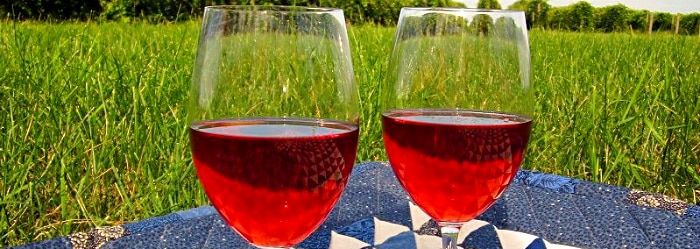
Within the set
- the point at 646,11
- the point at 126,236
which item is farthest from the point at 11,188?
the point at 646,11

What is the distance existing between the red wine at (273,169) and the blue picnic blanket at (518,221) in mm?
272

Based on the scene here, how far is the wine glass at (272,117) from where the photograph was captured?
65cm

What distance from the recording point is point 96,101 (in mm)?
1979

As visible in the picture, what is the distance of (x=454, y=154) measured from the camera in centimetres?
78

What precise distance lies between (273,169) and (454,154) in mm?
218

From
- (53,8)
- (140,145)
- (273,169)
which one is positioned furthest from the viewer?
(53,8)

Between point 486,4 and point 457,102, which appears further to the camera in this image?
point 486,4

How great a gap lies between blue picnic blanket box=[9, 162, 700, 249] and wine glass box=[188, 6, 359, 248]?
0.90 ft

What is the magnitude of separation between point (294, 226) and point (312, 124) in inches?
3.7

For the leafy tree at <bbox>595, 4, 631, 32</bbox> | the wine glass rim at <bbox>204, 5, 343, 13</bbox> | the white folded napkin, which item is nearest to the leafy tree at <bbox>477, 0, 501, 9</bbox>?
the white folded napkin

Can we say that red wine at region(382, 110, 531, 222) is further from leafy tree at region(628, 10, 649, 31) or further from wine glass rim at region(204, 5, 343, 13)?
leafy tree at region(628, 10, 649, 31)

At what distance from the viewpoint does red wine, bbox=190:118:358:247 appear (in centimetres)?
65

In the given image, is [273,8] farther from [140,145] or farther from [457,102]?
[140,145]

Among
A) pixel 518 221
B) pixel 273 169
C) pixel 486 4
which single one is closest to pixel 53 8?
pixel 486 4
